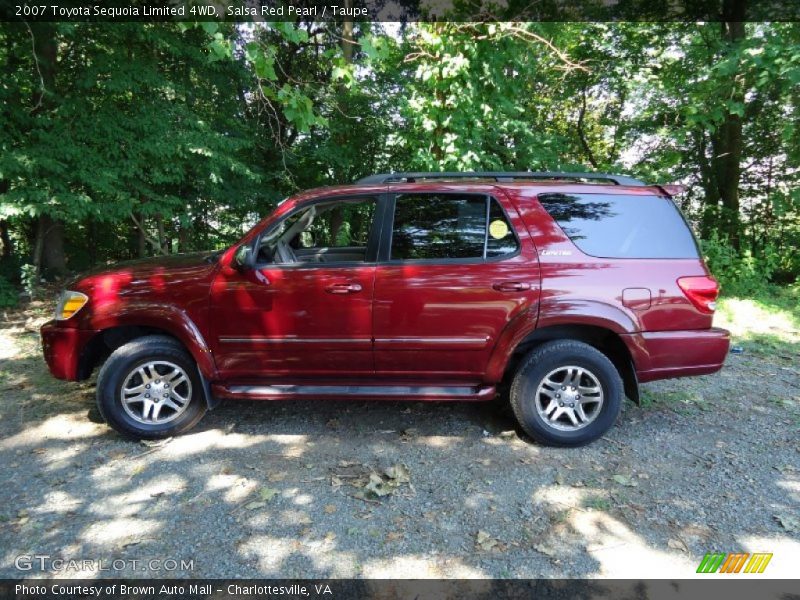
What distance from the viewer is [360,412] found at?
4.11 meters

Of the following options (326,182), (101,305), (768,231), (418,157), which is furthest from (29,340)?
(768,231)

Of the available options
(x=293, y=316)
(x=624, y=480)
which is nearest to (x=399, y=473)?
(x=293, y=316)

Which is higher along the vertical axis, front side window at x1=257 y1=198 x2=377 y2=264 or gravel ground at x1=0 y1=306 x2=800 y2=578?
front side window at x1=257 y1=198 x2=377 y2=264

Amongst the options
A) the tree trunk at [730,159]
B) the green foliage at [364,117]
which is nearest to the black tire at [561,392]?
the green foliage at [364,117]

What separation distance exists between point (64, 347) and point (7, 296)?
18.0ft

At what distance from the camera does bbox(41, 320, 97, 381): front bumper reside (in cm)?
355

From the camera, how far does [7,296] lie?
762 centimetres

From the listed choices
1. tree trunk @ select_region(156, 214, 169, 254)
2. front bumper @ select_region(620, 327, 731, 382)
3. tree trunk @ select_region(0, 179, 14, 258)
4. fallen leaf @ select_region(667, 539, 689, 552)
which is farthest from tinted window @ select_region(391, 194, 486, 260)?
tree trunk @ select_region(0, 179, 14, 258)

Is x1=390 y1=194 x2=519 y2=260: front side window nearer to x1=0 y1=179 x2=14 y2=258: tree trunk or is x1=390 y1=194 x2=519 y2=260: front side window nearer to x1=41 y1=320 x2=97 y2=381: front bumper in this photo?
x1=41 y1=320 x2=97 y2=381: front bumper

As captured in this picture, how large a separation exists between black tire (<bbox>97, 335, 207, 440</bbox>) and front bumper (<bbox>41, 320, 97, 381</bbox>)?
0.87 feet

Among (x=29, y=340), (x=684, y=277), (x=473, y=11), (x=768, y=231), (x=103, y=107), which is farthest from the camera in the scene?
(x=768, y=231)

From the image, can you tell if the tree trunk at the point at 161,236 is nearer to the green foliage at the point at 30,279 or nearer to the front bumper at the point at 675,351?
the green foliage at the point at 30,279

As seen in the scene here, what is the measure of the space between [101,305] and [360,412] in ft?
6.96

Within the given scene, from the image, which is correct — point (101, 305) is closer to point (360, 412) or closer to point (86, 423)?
point (86, 423)
